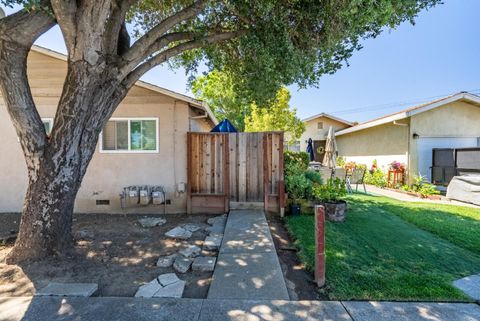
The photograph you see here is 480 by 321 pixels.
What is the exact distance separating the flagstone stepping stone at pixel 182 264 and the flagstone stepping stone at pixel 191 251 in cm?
14

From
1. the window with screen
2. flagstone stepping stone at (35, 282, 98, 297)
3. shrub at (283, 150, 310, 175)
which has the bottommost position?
flagstone stepping stone at (35, 282, 98, 297)

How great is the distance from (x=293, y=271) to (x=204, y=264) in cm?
137

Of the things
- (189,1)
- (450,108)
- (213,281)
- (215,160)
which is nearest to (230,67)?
(189,1)

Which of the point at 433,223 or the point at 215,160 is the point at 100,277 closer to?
the point at 215,160

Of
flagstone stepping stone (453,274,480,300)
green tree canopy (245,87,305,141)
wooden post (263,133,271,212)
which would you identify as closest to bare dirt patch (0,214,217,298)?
wooden post (263,133,271,212)

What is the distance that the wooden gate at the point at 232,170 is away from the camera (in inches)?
280

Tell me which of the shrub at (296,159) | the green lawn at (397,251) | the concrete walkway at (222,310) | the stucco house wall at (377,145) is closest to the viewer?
the concrete walkway at (222,310)

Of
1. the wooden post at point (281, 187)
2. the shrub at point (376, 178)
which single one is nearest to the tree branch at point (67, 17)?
the wooden post at point (281, 187)

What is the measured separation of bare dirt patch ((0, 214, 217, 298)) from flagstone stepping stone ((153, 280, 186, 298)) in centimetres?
8

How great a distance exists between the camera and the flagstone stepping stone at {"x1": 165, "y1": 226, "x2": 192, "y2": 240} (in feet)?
17.2

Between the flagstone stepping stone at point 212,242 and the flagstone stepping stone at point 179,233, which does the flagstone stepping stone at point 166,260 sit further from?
the flagstone stepping stone at point 179,233

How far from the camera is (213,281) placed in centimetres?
342

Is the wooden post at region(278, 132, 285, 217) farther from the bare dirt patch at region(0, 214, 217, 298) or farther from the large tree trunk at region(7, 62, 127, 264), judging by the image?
the large tree trunk at region(7, 62, 127, 264)

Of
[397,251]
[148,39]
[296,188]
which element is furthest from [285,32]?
[397,251]
